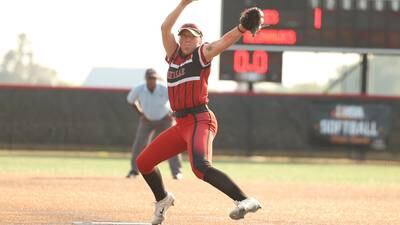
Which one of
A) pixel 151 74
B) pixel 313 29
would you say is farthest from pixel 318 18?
pixel 151 74

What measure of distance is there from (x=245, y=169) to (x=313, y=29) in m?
5.82

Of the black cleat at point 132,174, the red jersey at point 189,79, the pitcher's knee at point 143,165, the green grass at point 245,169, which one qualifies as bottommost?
the green grass at point 245,169

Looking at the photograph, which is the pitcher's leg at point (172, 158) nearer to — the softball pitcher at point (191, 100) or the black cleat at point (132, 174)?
the black cleat at point (132, 174)

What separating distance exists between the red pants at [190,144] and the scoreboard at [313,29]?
17691mm

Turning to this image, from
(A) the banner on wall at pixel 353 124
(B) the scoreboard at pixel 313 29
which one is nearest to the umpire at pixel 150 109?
(B) the scoreboard at pixel 313 29

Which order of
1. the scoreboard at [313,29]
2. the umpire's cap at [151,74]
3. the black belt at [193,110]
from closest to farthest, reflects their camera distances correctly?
the black belt at [193,110] < the umpire's cap at [151,74] < the scoreboard at [313,29]

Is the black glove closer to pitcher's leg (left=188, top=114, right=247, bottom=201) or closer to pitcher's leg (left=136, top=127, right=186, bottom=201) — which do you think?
pitcher's leg (left=188, top=114, right=247, bottom=201)

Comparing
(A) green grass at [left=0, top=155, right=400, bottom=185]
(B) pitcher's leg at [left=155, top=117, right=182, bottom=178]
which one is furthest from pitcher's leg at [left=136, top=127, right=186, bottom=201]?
(A) green grass at [left=0, top=155, right=400, bottom=185]

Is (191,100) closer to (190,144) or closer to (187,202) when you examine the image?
(190,144)

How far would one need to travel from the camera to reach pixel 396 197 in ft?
55.3

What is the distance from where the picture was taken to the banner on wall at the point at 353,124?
28.7 metres

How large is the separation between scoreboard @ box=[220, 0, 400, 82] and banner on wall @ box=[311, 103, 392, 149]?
4.77 ft

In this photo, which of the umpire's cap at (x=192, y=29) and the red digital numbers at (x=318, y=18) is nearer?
the umpire's cap at (x=192, y=29)

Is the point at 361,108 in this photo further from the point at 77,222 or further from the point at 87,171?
the point at 77,222
